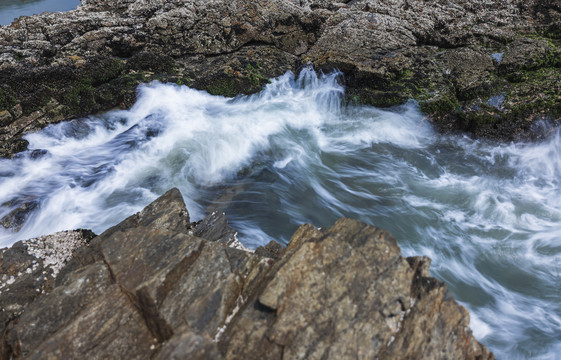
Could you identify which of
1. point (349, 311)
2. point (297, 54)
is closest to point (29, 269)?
point (349, 311)

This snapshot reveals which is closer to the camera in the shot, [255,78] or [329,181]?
[329,181]

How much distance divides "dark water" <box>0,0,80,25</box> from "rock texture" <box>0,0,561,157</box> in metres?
12.2

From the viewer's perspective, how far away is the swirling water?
23.9 feet

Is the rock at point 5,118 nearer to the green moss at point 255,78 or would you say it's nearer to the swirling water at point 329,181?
the swirling water at point 329,181

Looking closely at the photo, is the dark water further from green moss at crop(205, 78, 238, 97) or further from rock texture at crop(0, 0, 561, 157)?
green moss at crop(205, 78, 238, 97)

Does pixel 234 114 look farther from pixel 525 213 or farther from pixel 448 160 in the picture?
pixel 525 213

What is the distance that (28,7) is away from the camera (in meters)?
24.7

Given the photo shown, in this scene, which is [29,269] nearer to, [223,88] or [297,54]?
[223,88]

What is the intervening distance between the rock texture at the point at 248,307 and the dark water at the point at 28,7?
25.0 meters

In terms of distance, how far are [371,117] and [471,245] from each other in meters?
5.26

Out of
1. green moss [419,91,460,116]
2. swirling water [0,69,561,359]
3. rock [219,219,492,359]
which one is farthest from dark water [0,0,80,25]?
rock [219,219,492,359]

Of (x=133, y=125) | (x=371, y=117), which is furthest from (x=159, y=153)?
(x=371, y=117)

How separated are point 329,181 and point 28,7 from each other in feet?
89.4

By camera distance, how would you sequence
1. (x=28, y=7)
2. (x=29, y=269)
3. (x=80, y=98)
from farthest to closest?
1. (x=28, y=7)
2. (x=80, y=98)
3. (x=29, y=269)
